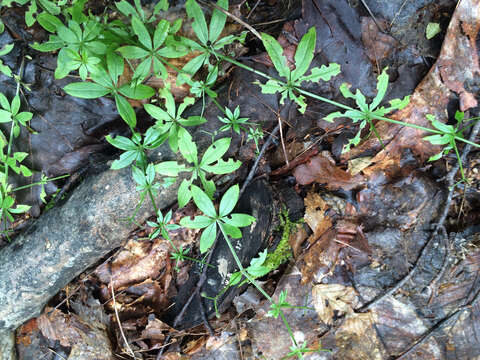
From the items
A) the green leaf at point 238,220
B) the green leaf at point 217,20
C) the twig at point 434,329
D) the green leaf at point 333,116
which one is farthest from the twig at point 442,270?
the green leaf at point 217,20

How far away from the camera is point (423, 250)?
257 centimetres

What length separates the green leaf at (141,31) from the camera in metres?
1.78

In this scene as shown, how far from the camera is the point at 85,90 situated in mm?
1890

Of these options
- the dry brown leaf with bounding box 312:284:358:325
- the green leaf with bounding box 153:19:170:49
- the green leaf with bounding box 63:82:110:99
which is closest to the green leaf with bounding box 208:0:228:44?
the green leaf with bounding box 153:19:170:49

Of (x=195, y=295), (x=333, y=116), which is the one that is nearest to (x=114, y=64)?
(x=333, y=116)

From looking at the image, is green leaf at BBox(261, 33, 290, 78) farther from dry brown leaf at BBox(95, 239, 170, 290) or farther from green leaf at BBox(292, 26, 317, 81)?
dry brown leaf at BBox(95, 239, 170, 290)

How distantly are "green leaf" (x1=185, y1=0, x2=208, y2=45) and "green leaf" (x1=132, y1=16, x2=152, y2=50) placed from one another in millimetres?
270

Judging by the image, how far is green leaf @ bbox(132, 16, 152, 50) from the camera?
1778 mm

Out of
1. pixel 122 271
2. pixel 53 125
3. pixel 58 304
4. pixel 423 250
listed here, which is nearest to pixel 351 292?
pixel 423 250

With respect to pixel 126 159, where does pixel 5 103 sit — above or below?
above

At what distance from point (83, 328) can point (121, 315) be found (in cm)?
35

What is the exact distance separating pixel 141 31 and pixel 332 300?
2.37 meters

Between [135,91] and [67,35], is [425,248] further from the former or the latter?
[67,35]

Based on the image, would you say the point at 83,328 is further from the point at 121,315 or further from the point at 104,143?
the point at 104,143
